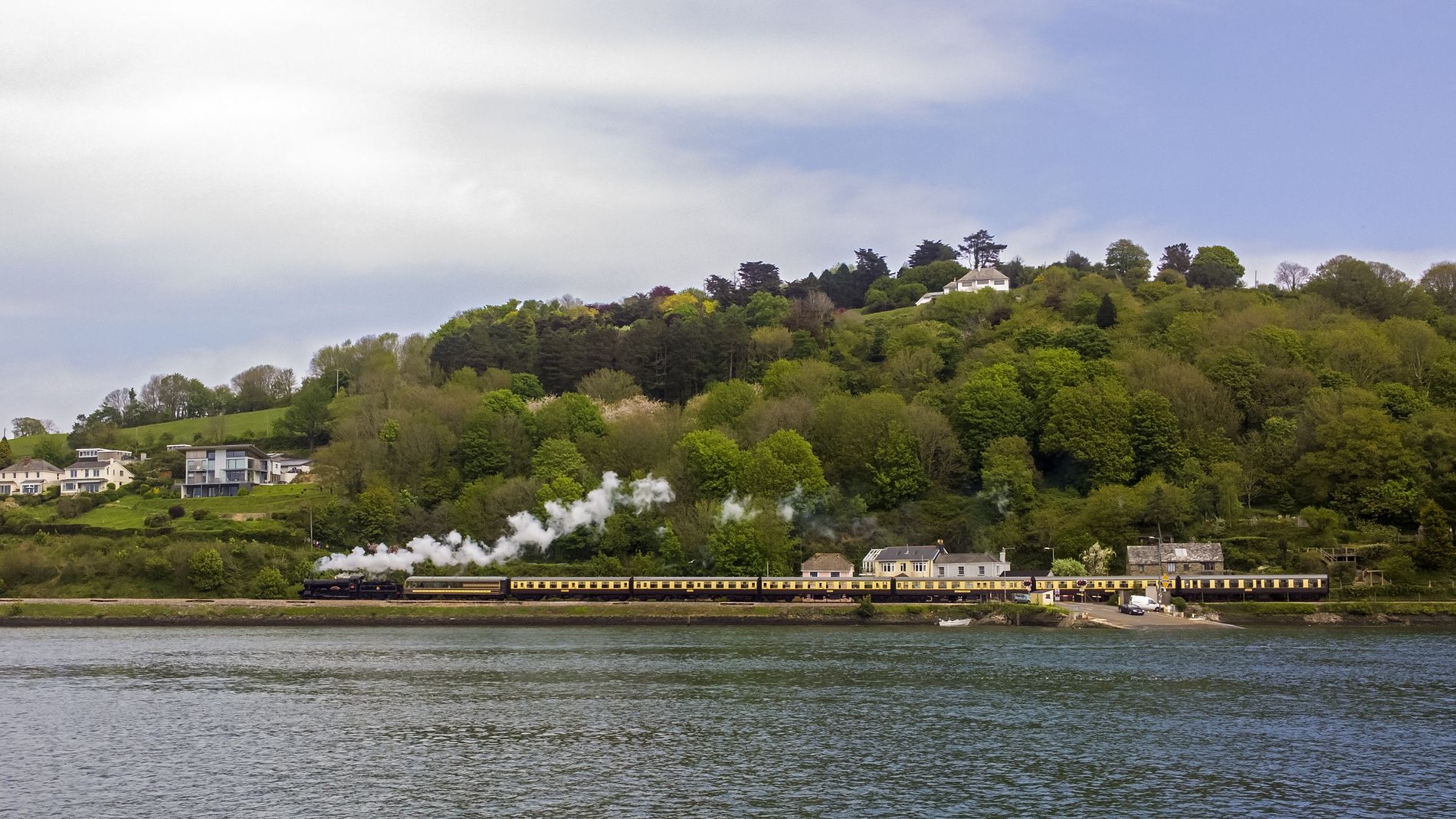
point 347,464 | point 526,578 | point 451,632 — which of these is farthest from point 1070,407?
point 347,464

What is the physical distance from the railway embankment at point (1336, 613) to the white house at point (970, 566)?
13.9 m

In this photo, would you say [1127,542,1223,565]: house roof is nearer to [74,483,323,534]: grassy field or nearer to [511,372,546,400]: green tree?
[511,372,546,400]: green tree

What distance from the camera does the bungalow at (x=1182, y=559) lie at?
276ft

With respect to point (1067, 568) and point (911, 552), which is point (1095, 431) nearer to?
point (1067, 568)


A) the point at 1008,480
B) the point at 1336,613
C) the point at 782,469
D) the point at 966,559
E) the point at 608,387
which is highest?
the point at 608,387

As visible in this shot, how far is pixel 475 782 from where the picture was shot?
33.2 m

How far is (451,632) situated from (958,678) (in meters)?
37.3

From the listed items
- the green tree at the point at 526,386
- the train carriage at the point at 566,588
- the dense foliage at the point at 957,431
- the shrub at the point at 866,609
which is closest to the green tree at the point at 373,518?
the dense foliage at the point at 957,431

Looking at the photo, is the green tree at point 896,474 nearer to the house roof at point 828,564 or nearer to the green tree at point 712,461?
the green tree at point 712,461

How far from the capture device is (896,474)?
101312mm

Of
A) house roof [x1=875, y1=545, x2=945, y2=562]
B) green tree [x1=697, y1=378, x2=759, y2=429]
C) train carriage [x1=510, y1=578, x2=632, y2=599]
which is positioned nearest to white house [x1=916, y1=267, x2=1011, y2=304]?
green tree [x1=697, y1=378, x2=759, y2=429]

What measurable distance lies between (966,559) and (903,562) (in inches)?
174

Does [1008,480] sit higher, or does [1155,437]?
[1155,437]

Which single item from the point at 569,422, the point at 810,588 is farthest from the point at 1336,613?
the point at 569,422
